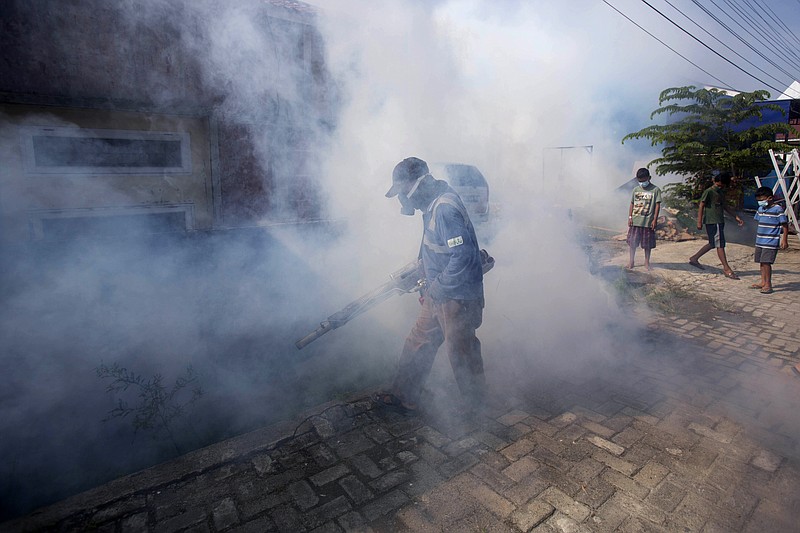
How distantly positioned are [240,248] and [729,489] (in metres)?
4.00

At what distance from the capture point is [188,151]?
21.2ft

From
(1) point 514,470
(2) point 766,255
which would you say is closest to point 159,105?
(1) point 514,470

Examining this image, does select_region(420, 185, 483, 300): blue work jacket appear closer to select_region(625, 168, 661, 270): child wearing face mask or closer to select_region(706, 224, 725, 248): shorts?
select_region(625, 168, 661, 270): child wearing face mask

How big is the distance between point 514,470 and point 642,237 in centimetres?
595

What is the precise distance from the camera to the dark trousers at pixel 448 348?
3035mm

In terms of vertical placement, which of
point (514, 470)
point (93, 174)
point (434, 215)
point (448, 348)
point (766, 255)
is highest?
point (93, 174)

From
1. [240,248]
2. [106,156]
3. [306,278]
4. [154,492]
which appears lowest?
[154,492]

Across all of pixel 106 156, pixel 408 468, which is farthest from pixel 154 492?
pixel 106 156

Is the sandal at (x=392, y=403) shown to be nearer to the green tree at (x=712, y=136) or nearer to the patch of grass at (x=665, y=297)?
the patch of grass at (x=665, y=297)

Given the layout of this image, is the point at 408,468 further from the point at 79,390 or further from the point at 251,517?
the point at 79,390

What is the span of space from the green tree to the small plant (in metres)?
11.1

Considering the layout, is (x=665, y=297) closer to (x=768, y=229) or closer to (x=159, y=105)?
(x=768, y=229)

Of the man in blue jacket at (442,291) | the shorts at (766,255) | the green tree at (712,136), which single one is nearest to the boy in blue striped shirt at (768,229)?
the shorts at (766,255)

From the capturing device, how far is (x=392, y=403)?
127 inches
